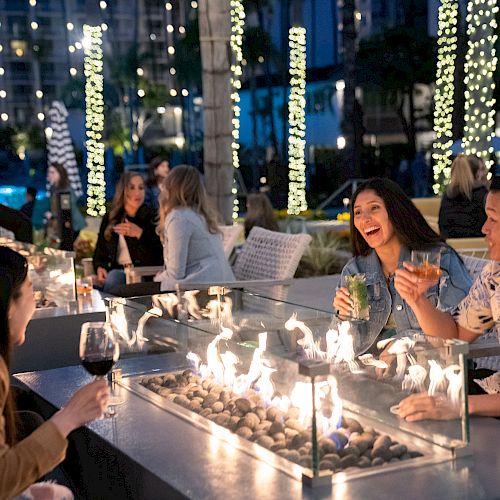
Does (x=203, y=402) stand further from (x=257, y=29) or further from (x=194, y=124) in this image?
(x=194, y=124)

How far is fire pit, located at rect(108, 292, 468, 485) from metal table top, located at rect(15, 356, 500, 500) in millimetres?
47

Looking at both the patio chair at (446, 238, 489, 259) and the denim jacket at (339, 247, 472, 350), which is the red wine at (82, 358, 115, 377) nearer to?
the denim jacket at (339, 247, 472, 350)

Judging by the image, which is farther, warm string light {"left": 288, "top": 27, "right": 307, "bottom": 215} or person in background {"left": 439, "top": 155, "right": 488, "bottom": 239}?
warm string light {"left": 288, "top": 27, "right": 307, "bottom": 215}

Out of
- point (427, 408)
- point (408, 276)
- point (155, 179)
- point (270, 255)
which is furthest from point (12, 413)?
point (155, 179)

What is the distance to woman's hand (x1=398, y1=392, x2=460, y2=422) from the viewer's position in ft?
8.79

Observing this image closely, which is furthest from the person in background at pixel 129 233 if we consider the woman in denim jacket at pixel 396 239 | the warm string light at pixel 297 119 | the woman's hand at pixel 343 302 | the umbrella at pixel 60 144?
the umbrella at pixel 60 144

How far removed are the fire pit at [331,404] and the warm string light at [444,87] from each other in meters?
→ 11.0

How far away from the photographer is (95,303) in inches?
208

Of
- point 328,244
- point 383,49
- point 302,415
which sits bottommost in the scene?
point 328,244

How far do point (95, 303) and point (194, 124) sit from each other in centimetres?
2239

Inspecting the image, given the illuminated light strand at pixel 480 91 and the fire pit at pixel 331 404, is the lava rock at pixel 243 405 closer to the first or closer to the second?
the fire pit at pixel 331 404

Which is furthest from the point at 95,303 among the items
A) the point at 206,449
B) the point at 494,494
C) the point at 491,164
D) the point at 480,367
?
the point at 491,164

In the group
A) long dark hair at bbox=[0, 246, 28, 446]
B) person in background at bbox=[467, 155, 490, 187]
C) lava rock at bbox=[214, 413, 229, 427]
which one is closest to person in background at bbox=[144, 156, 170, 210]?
person in background at bbox=[467, 155, 490, 187]

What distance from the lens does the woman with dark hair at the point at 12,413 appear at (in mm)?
2371
